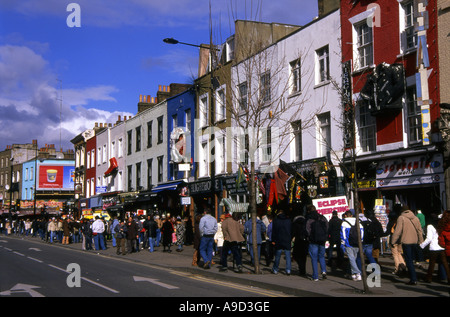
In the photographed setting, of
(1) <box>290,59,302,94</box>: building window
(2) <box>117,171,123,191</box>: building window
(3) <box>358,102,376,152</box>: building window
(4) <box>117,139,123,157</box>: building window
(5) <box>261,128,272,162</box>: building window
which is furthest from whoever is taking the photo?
(4) <box>117,139,123,157</box>: building window

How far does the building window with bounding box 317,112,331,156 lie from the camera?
2270 centimetres

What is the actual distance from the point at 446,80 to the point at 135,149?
28915 mm

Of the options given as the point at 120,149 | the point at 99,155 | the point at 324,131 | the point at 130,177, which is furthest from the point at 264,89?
the point at 99,155

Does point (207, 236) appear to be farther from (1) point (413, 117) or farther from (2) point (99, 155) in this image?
(2) point (99, 155)

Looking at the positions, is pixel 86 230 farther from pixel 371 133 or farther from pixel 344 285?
pixel 344 285

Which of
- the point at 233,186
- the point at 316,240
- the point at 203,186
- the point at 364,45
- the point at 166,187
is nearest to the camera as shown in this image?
the point at 316,240

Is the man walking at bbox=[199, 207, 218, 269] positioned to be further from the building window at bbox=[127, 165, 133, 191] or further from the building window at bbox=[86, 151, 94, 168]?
the building window at bbox=[86, 151, 94, 168]

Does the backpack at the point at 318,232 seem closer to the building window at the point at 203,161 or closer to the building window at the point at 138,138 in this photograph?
the building window at the point at 203,161

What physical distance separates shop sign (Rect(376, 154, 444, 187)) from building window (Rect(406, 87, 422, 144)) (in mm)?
766

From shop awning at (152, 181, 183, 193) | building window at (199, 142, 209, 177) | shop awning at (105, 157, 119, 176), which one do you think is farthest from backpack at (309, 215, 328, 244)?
shop awning at (105, 157, 119, 176)

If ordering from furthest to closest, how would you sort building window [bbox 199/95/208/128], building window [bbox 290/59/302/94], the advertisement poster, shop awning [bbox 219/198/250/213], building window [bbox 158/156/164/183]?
1. the advertisement poster
2. building window [bbox 158/156/164/183]
3. building window [bbox 199/95/208/128]
4. building window [bbox 290/59/302/94]
5. shop awning [bbox 219/198/250/213]

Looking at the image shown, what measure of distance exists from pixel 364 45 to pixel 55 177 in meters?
66.6

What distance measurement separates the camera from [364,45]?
21.0 m
